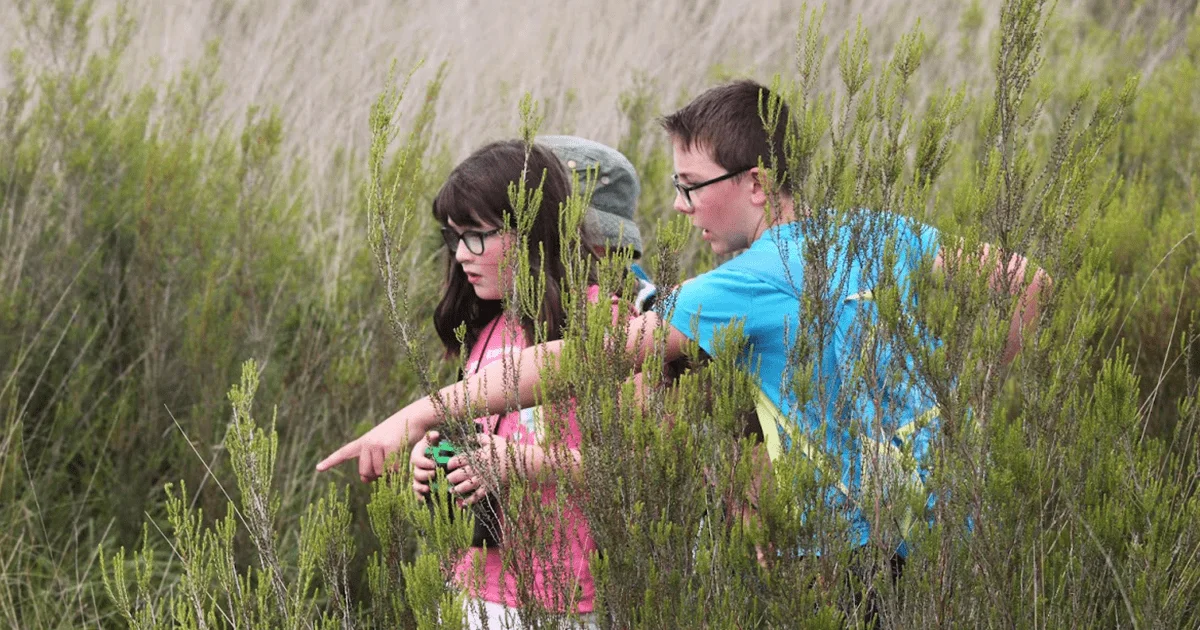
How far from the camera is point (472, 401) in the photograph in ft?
6.79

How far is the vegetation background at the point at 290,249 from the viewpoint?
318 centimetres

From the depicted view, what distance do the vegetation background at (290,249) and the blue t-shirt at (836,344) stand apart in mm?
163

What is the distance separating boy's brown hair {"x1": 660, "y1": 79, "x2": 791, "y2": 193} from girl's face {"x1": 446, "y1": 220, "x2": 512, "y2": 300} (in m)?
0.37

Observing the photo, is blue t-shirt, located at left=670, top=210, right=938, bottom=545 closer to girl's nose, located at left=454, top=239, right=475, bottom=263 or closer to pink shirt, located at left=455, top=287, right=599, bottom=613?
pink shirt, located at left=455, top=287, right=599, bottom=613

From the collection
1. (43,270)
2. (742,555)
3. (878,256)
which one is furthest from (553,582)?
(43,270)

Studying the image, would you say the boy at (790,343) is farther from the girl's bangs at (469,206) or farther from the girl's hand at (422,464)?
the girl's bangs at (469,206)

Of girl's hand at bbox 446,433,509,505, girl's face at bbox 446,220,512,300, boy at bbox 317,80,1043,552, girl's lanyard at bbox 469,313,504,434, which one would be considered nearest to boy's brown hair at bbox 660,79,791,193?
boy at bbox 317,80,1043,552

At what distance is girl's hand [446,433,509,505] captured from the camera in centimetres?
202

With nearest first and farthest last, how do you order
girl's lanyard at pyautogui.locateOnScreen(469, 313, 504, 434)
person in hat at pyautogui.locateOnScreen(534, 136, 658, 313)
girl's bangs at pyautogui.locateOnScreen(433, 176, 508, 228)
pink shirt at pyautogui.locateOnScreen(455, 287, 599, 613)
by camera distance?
pink shirt at pyautogui.locateOnScreen(455, 287, 599, 613)
girl's lanyard at pyautogui.locateOnScreen(469, 313, 504, 434)
girl's bangs at pyautogui.locateOnScreen(433, 176, 508, 228)
person in hat at pyautogui.locateOnScreen(534, 136, 658, 313)

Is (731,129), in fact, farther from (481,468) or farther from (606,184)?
(481,468)

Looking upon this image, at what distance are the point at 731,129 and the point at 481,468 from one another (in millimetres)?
763

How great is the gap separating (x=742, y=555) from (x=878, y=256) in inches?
19.8

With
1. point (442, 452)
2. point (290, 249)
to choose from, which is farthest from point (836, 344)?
point (290, 249)

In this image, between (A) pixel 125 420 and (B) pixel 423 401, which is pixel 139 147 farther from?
(B) pixel 423 401
